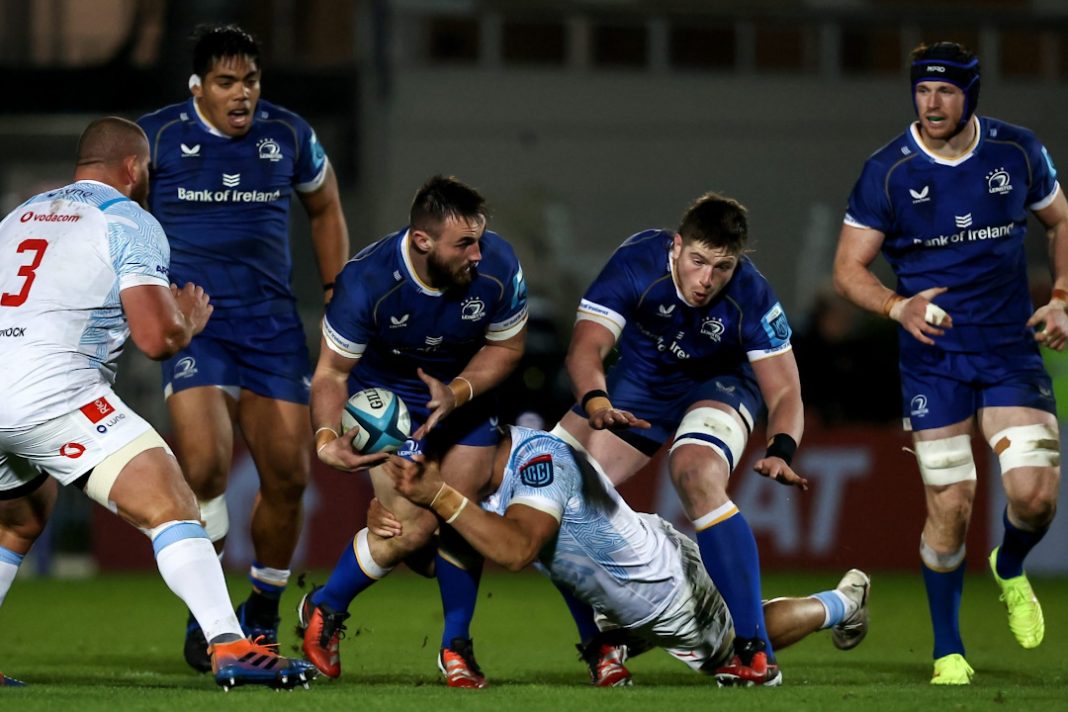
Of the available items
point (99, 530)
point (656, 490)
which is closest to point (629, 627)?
point (656, 490)

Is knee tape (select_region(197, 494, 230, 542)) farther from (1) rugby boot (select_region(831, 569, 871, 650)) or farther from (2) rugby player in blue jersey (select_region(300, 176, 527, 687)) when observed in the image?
(1) rugby boot (select_region(831, 569, 871, 650))

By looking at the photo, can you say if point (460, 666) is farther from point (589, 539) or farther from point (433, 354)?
point (433, 354)

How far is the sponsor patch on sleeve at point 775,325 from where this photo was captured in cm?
690

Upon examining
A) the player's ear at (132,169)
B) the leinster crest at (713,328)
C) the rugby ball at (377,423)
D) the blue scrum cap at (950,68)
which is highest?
the blue scrum cap at (950,68)

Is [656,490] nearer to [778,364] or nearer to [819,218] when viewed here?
[778,364]

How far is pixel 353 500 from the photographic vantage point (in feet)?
41.4

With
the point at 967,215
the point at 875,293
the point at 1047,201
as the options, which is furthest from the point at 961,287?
the point at 1047,201

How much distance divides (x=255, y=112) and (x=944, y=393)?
3.41 m

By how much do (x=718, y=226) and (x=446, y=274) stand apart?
1.11 metres

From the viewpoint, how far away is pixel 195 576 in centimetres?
562

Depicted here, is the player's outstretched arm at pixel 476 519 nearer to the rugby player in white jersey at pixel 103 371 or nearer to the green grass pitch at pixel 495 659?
the green grass pitch at pixel 495 659

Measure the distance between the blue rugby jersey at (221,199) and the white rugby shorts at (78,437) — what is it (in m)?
1.92

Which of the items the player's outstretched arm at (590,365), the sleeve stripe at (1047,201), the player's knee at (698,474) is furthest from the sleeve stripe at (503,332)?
the sleeve stripe at (1047,201)

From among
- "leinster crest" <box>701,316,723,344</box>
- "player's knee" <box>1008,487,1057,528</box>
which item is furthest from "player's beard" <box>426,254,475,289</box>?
"player's knee" <box>1008,487,1057,528</box>
